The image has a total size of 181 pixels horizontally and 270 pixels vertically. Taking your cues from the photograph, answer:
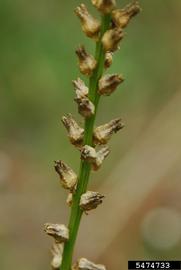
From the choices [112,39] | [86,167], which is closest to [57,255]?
[86,167]

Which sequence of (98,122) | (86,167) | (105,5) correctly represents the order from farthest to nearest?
(98,122) < (86,167) < (105,5)

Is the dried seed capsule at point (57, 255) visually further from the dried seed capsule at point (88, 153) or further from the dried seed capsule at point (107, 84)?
the dried seed capsule at point (107, 84)

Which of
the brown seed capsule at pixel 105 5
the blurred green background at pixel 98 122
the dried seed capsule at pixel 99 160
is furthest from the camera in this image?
the blurred green background at pixel 98 122

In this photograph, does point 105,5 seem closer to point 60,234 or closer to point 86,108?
point 86,108

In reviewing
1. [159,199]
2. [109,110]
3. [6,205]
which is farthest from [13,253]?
[109,110]

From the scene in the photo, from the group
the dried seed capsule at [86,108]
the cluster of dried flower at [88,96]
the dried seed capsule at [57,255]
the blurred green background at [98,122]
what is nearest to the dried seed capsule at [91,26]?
the cluster of dried flower at [88,96]

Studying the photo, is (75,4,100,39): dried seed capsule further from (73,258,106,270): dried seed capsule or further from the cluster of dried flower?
(73,258,106,270): dried seed capsule

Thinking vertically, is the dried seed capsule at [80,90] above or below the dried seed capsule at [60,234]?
above

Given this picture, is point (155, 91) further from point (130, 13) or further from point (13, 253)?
point (130, 13)
